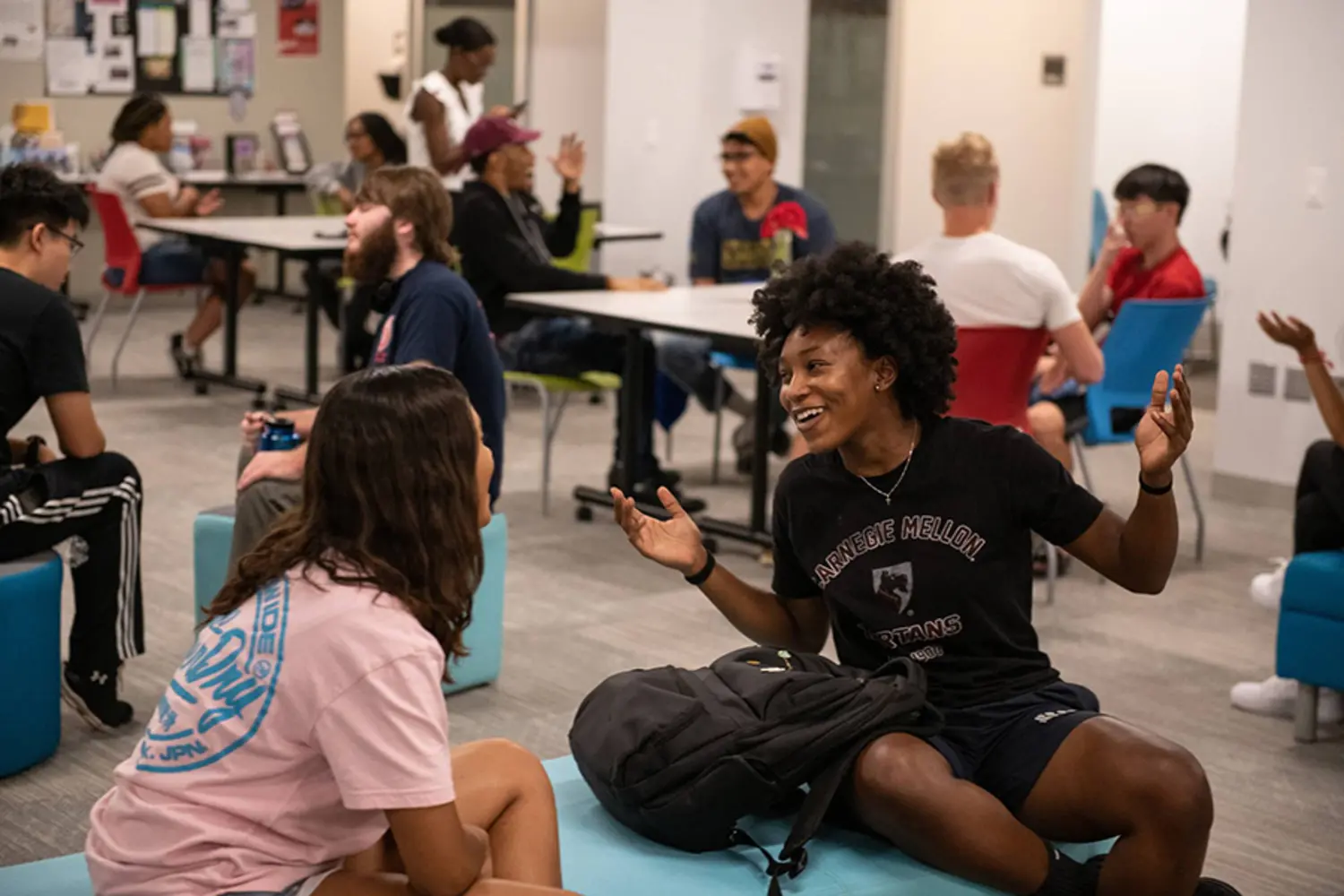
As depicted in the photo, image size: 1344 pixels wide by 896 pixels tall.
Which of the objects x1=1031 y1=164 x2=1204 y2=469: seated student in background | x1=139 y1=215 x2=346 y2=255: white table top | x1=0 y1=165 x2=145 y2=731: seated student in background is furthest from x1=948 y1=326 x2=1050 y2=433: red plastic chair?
x1=139 y1=215 x2=346 y2=255: white table top

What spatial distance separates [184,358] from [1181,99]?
229 inches

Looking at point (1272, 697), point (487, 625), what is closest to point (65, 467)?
point (487, 625)

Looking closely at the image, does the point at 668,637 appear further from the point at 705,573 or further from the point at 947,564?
the point at 947,564

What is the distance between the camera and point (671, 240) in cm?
881

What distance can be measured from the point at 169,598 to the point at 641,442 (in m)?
1.69

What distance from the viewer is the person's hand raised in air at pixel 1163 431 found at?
238cm

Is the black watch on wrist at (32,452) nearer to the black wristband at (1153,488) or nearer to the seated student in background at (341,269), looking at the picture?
the black wristband at (1153,488)

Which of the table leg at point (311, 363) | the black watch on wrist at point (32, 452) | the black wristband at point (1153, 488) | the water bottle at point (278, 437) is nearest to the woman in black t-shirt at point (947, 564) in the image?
the black wristband at point (1153, 488)

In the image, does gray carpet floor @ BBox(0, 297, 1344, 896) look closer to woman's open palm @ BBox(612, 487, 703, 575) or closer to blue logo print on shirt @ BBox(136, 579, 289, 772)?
woman's open palm @ BBox(612, 487, 703, 575)

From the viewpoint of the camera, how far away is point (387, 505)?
1.94 meters

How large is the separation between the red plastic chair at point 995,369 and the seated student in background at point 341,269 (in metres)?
3.57

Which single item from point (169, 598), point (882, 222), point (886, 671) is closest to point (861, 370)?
point (886, 671)

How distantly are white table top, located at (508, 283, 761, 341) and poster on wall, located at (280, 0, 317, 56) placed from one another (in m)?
6.00

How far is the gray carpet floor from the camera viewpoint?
134 inches
